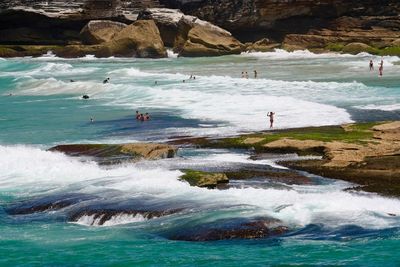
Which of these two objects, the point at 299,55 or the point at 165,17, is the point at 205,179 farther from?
the point at 165,17

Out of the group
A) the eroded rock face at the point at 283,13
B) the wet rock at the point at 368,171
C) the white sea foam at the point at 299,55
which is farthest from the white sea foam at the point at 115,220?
the eroded rock face at the point at 283,13

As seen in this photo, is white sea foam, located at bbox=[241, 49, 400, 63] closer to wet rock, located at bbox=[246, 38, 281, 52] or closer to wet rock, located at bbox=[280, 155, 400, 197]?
wet rock, located at bbox=[246, 38, 281, 52]

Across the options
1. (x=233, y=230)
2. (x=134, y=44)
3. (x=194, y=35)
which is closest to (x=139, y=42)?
(x=134, y=44)

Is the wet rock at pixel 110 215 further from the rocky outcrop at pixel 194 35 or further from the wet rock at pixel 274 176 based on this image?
the rocky outcrop at pixel 194 35

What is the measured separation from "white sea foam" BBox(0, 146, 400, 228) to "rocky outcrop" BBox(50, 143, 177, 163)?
2.78 feet

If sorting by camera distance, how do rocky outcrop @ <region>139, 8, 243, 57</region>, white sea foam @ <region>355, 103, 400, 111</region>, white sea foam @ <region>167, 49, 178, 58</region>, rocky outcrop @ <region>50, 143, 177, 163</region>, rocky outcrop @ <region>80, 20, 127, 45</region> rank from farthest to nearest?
rocky outcrop @ <region>80, 20, 127, 45</region>
white sea foam @ <region>167, 49, 178, 58</region>
rocky outcrop @ <region>139, 8, 243, 57</region>
white sea foam @ <region>355, 103, 400, 111</region>
rocky outcrop @ <region>50, 143, 177, 163</region>

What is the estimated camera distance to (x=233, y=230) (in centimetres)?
2017

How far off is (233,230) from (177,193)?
437 cm

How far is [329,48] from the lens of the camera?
307 ft

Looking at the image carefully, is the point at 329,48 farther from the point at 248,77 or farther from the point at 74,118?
the point at 74,118

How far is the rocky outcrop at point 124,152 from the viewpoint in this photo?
1168 inches

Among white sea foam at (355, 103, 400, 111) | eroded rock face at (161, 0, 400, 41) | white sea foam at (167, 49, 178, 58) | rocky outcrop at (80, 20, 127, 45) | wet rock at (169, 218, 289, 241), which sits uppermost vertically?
eroded rock face at (161, 0, 400, 41)

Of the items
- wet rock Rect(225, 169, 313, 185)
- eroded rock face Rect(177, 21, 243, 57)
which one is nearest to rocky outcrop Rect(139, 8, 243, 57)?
eroded rock face Rect(177, 21, 243, 57)

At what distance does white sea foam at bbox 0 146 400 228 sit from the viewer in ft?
69.2
